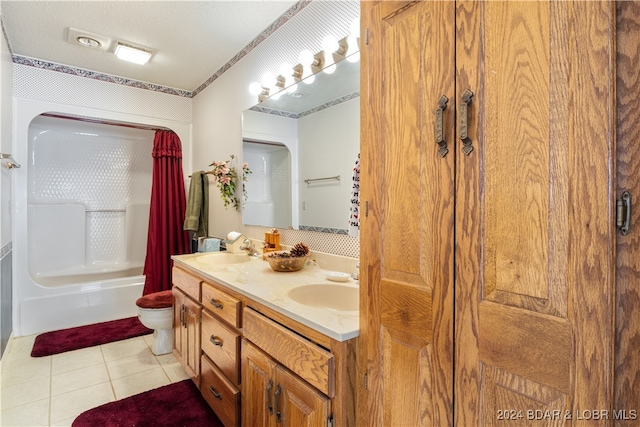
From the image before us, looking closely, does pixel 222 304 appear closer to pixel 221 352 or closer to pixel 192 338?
pixel 221 352

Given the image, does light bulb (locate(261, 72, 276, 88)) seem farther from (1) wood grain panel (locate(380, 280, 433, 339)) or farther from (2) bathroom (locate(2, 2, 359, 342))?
(1) wood grain panel (locate(380, 280, 433, 339))

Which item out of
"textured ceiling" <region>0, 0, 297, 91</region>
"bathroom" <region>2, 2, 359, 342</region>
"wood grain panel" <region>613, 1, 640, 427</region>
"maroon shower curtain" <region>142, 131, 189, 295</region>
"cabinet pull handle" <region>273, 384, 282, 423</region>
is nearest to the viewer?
"wood grain panel" <region>613, 1, 640, 427</region>

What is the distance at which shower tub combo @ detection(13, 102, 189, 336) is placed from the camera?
2.95m

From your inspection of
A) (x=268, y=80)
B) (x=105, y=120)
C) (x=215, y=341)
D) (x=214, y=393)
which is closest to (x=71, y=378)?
(x=214, y=393)

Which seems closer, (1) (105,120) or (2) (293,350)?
(2) (293,350)

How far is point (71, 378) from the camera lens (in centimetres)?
220

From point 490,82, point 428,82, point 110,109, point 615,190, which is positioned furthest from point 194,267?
point 110,109

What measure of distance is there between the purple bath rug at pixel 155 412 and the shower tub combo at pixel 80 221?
162 cm

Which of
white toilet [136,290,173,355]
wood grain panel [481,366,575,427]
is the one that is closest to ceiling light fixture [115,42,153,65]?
white toilet [136,290,173,355]

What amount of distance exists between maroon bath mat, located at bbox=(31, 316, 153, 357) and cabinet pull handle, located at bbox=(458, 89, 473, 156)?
10.4ft

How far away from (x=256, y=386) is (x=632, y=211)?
130 centimetres

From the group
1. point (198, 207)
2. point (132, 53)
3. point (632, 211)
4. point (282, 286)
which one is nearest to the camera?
point (632, 211)

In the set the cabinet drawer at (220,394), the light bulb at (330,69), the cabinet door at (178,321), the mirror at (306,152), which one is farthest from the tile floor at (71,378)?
the light bulb at (330,69)

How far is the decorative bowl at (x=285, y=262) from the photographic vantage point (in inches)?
68.7
